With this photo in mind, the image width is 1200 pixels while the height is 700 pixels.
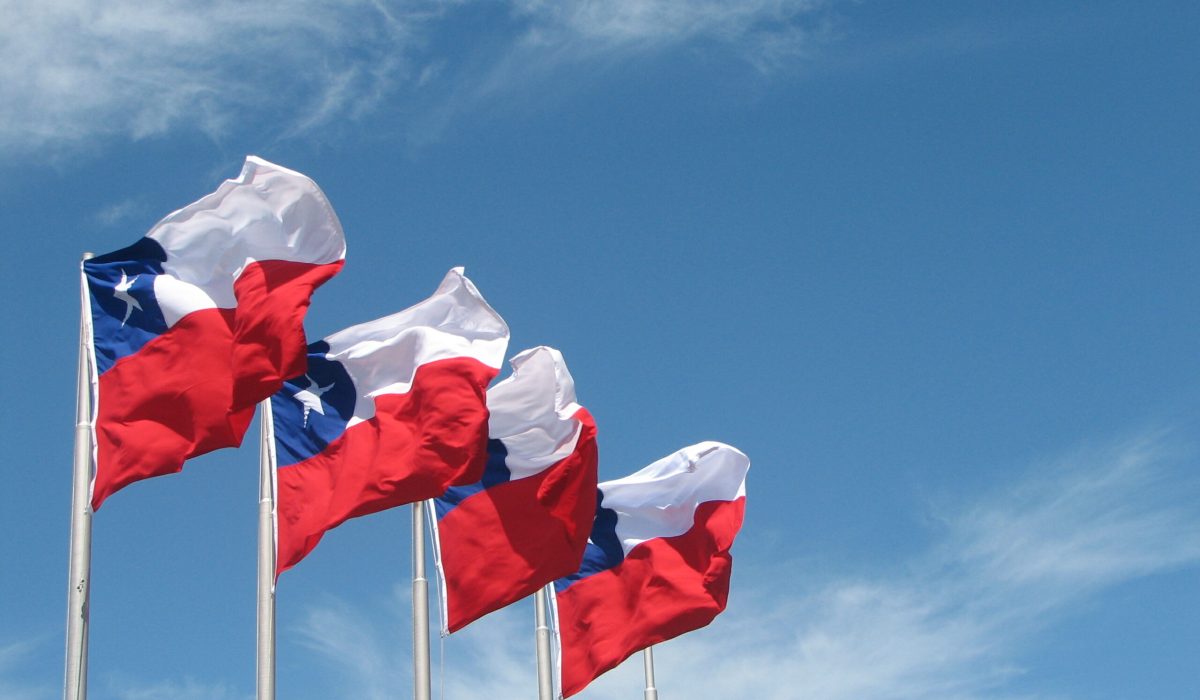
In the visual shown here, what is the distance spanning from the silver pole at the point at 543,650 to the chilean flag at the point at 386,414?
5.86m

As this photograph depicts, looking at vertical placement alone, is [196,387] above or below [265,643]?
above

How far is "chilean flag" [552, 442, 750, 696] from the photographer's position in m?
28.8

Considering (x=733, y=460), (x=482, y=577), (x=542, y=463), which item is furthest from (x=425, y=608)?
(x=733, y=460)

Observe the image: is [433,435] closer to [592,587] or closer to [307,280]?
[307,280]

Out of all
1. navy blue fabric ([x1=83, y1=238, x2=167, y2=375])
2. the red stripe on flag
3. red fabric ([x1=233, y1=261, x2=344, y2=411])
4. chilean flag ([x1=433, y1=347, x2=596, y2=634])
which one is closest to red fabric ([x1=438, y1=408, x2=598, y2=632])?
chilean flag ([x1=433, y1=347, x2=596, y2=634])

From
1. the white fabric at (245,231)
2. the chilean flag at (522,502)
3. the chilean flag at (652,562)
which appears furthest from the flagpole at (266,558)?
the chilean flag at (652,562)

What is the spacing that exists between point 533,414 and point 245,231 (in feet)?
18.6

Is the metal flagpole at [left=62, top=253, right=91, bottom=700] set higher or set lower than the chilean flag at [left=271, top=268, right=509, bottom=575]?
lower

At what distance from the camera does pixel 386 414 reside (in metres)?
22.9

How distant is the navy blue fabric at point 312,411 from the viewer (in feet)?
73.5

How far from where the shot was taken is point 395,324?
23875mm

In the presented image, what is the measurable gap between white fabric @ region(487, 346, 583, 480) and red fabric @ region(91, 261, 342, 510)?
13.6 ft

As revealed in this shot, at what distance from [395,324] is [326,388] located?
144 cm

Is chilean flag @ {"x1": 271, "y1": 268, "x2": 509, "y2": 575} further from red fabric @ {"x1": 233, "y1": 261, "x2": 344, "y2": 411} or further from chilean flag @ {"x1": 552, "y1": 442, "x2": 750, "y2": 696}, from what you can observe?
chilean flag @ {"x1": 552, "y1": 442, "x2": 750, "y2": 696}
